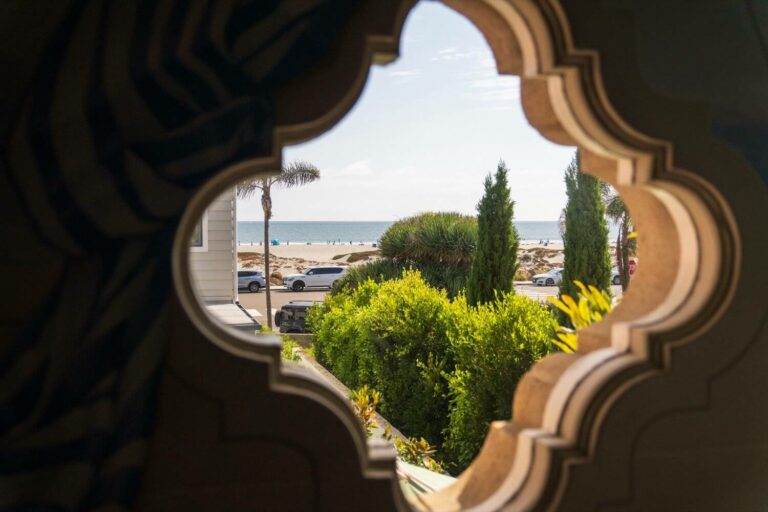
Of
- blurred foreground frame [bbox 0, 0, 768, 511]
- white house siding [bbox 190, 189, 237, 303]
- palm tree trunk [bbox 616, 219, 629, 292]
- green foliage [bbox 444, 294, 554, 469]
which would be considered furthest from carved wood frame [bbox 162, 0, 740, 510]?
palm tree trunk [bbox 616, 219, 629, 292]

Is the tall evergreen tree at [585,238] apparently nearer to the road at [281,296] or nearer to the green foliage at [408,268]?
the green foliage at [408,268]

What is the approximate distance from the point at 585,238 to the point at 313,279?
16.1 metres

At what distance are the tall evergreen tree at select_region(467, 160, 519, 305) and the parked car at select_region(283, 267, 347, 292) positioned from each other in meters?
14.7

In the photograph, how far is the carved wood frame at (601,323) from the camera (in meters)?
1.71

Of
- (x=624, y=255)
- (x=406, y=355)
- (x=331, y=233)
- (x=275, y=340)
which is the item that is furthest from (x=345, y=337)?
(x=331, y=233)

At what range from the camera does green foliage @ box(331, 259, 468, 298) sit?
12922 mm

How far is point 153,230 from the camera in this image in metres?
1.63

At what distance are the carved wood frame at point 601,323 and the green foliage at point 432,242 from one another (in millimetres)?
11105

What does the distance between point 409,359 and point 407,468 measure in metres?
3.70

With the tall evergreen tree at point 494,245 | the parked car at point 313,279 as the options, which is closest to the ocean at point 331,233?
the parked car at point 313,279

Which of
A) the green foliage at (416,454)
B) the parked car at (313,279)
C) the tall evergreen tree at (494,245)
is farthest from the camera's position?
the parked car at (313,279)

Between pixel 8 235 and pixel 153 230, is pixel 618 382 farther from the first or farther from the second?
pixel 8 235

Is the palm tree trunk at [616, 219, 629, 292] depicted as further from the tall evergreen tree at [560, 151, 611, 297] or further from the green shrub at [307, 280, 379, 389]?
the green shrub at [307, 280, 379, 389]

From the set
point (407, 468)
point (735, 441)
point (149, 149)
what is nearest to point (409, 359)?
point (407, 468)
